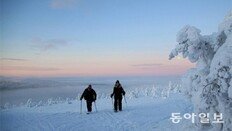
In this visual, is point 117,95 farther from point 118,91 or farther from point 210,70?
point 210,70

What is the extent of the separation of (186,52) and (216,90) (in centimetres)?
182

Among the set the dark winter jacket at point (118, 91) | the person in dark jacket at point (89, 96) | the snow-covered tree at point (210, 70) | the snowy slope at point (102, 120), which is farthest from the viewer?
the dark winter jacket at point (118, 91)

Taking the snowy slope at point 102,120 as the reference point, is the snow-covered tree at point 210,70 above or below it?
above

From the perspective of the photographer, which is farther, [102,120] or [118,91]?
[118,91]

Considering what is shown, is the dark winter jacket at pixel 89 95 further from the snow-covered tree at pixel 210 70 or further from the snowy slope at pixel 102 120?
the snow-covered tree at pixel 210 70

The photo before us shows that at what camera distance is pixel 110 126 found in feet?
53.1

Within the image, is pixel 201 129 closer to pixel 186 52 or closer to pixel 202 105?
pixel 202 105

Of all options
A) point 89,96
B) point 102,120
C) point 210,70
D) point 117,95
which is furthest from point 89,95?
point 210,70

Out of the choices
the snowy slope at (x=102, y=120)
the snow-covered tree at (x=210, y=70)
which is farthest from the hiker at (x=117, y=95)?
the snow-covered tree at (x=210, y=70)

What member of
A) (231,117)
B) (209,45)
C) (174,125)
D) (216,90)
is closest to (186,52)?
(209,45)

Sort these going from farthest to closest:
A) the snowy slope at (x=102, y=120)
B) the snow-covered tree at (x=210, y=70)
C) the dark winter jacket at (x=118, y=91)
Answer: the dark winter jacket at (x=118, y=91) < the snowy slope at (x=102, y=120) < the snow-covered tree at (x=210, y=70)

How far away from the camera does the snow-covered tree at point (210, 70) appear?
37.0ft

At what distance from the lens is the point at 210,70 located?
11.8 metres

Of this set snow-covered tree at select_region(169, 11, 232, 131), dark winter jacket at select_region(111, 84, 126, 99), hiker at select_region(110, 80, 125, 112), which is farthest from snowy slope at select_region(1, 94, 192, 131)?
snow-covered tree at select_region(169, 11, 232, 131)
